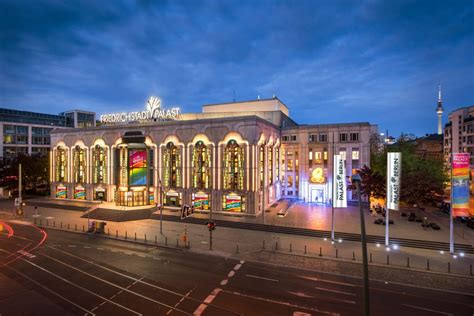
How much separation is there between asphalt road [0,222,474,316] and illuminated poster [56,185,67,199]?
41.9 m

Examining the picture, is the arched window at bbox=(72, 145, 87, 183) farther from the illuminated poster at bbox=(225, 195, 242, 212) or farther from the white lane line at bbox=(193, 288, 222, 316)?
the white lane line at bbox=(193, 288, 222, 316)

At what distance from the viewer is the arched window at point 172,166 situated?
180 feet

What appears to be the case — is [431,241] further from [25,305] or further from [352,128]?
[25,305]

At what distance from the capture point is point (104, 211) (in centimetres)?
5094

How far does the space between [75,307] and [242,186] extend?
33.5m

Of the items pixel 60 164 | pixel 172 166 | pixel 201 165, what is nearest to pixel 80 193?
pixel 60 164

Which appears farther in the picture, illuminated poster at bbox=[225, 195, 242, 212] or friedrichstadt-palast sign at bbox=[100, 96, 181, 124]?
friedrichstadt-palast sign at bbox=[100, 96, 181, 124]

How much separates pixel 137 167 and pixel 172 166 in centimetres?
789

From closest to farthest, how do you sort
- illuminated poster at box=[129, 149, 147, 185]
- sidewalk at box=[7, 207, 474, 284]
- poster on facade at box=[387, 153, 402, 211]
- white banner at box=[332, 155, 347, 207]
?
sidewalk at box=[7, 207, 474, 284] < poster on facade at box=[387, 153, 402, 211] < white banner at box=[332, 155, 347, 207] < illuminated poster at box=[129, 149, 147, 185]

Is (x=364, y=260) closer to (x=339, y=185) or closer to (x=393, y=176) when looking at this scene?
(x=339, y=185)

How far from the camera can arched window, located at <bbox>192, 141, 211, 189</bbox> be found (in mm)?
52219

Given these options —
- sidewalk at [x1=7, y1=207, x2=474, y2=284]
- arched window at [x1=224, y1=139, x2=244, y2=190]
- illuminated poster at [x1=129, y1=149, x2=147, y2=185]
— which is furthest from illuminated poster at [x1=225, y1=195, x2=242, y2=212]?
illuminated poster at [x1=129, y1=149, x2=147, y2=185]

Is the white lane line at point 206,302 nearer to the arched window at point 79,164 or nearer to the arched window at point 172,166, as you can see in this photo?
the arched window at point 172,166

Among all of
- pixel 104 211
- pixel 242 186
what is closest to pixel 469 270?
pixel 242 186
